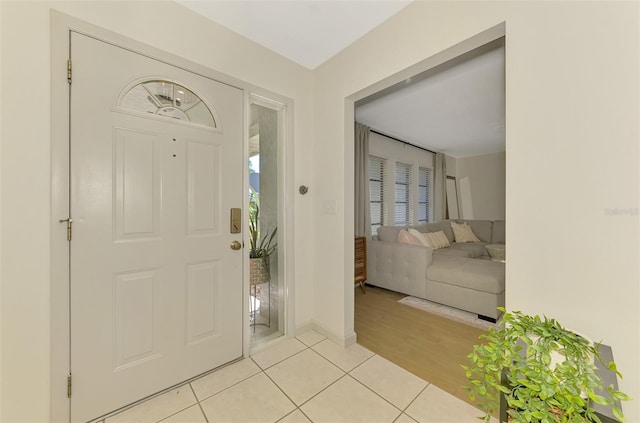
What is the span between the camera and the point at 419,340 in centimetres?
225

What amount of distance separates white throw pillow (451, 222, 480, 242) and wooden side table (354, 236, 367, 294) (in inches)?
102

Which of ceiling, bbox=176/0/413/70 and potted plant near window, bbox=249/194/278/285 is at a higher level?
ceiling, bbox=176/0/413/70

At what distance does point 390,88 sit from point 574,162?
2.20 meters

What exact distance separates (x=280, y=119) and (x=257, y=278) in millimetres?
1485

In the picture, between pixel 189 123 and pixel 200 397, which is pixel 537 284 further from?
pixel 189 123

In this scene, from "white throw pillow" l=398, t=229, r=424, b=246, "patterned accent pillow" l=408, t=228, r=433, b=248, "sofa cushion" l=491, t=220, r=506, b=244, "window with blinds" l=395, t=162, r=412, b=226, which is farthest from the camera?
"window with blinds" l=395, t=162, r=412, b=226

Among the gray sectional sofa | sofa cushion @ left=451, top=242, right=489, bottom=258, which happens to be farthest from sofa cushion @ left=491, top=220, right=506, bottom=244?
the gray sectional sofa

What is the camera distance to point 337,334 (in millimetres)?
2189

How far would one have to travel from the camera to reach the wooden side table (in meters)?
3.45

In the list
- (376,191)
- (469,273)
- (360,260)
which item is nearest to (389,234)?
(360,260)

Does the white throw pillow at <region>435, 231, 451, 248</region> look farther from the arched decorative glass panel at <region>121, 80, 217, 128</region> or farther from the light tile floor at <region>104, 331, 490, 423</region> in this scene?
the arched decorative glass panel at <region>121, 80, 217, 128</region>

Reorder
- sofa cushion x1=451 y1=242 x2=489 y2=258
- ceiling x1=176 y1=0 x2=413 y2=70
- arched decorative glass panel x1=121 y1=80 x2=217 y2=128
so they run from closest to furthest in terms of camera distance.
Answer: arched decorative glass panel x1=121 y1=80 x2=217 y2=128
ceiling x1=176 y1=0 x2=413 y2=70
sofa cushion x1=451 y1=242 x2=489 y2=258

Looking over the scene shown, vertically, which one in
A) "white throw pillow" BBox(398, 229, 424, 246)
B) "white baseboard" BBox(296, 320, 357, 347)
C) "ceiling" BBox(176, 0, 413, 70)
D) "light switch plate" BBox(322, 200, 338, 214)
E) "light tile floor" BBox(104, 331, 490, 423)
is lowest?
"light tile floor" BBox(104, 331, 490, 423)

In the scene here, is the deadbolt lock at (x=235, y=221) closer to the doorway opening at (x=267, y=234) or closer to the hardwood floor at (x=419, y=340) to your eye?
the doorway opening at (x=267, y=234)
